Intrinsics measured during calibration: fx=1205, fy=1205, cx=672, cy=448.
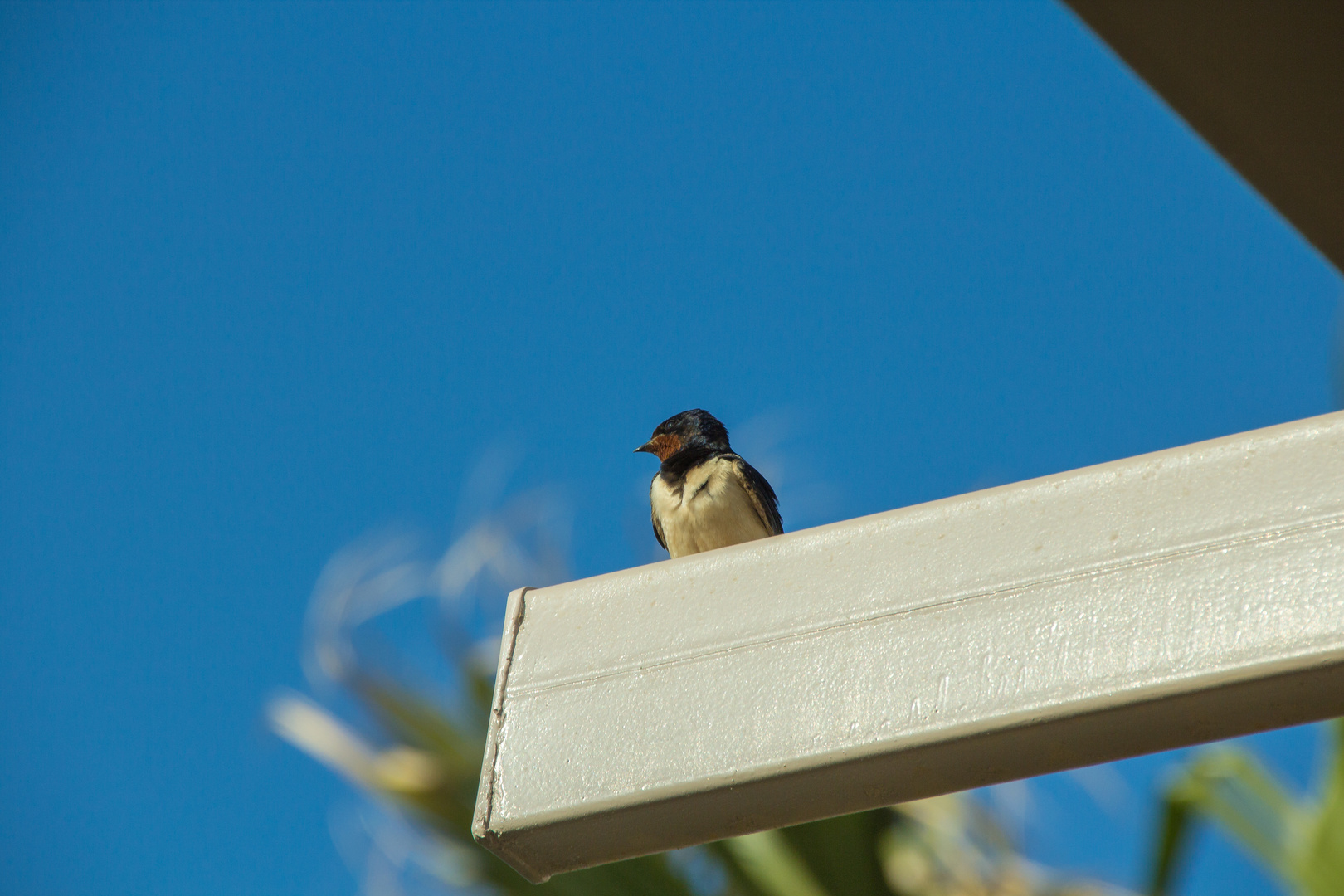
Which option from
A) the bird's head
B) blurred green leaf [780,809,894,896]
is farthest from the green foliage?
the bird's head

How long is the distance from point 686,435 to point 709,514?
0.69 meters

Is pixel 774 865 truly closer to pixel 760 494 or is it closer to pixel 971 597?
pixel 760 494

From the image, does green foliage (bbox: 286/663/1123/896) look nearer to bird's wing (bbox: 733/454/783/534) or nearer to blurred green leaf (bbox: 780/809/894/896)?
blurred green leaf (bbox: 780/809/894/896)

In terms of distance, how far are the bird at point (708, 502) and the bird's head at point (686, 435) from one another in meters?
0.08

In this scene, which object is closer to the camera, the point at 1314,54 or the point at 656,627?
the point at 1314,54

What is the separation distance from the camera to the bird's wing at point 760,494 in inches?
157

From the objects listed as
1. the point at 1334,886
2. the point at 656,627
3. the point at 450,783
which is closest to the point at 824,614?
the point at 656,627

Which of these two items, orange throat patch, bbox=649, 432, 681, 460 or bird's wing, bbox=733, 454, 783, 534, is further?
orange throat patch, bbox=649, 432, 681, 460

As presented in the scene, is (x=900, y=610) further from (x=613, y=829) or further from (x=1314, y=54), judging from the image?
(x=1314, y=54)

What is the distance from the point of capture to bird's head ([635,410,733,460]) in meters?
4.46

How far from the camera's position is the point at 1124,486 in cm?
132

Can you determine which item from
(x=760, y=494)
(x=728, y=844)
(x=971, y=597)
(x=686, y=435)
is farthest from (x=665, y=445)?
(x=971, y=597)

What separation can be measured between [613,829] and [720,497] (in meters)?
2.63

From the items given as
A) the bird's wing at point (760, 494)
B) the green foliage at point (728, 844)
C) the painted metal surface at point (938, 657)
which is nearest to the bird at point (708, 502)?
the bird's wing at point (760, 494)
